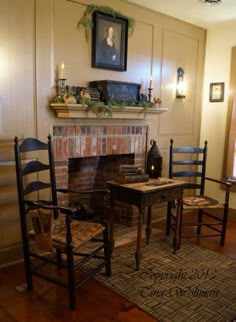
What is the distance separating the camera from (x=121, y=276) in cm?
266

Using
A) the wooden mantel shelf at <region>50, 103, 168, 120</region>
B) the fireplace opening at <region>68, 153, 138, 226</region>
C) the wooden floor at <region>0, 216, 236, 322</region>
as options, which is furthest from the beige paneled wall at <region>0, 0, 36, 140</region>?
the wooden floor at <region>0, 216, 236, 322</region>

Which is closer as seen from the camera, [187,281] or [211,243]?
[187,281]

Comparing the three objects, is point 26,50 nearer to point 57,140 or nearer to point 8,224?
point 57,140

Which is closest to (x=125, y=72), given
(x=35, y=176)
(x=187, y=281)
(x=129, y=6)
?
(x=129, y=6)

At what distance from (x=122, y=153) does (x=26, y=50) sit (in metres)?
1.47

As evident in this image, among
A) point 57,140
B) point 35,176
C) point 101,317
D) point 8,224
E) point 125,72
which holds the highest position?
point 125,72

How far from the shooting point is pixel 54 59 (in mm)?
2873

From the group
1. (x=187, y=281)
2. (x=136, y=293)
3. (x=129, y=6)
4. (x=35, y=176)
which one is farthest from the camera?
(x=129, y=6)

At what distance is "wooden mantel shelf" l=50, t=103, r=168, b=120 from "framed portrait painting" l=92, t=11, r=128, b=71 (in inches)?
18.3

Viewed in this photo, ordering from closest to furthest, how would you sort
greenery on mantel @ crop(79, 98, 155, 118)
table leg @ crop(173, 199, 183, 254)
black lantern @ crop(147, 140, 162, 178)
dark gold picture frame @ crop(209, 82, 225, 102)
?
1. greenery on mantel @ crop(79, 98, 155, 118)
2. table leg @ crop(173, 199, 183, 254)
3. black lantern @ crop(147, 140, 162, 178)
4. dark gold picture frame @ crop(209, 82, 225, 102)

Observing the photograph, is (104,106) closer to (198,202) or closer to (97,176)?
(97,176)

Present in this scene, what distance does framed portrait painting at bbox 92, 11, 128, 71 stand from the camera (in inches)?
124

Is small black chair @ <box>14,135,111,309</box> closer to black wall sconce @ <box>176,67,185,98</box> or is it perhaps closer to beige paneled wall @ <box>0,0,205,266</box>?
beige paneled wall @ <box>0,0,205,266</box>

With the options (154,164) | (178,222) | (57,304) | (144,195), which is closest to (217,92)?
(154,164)
